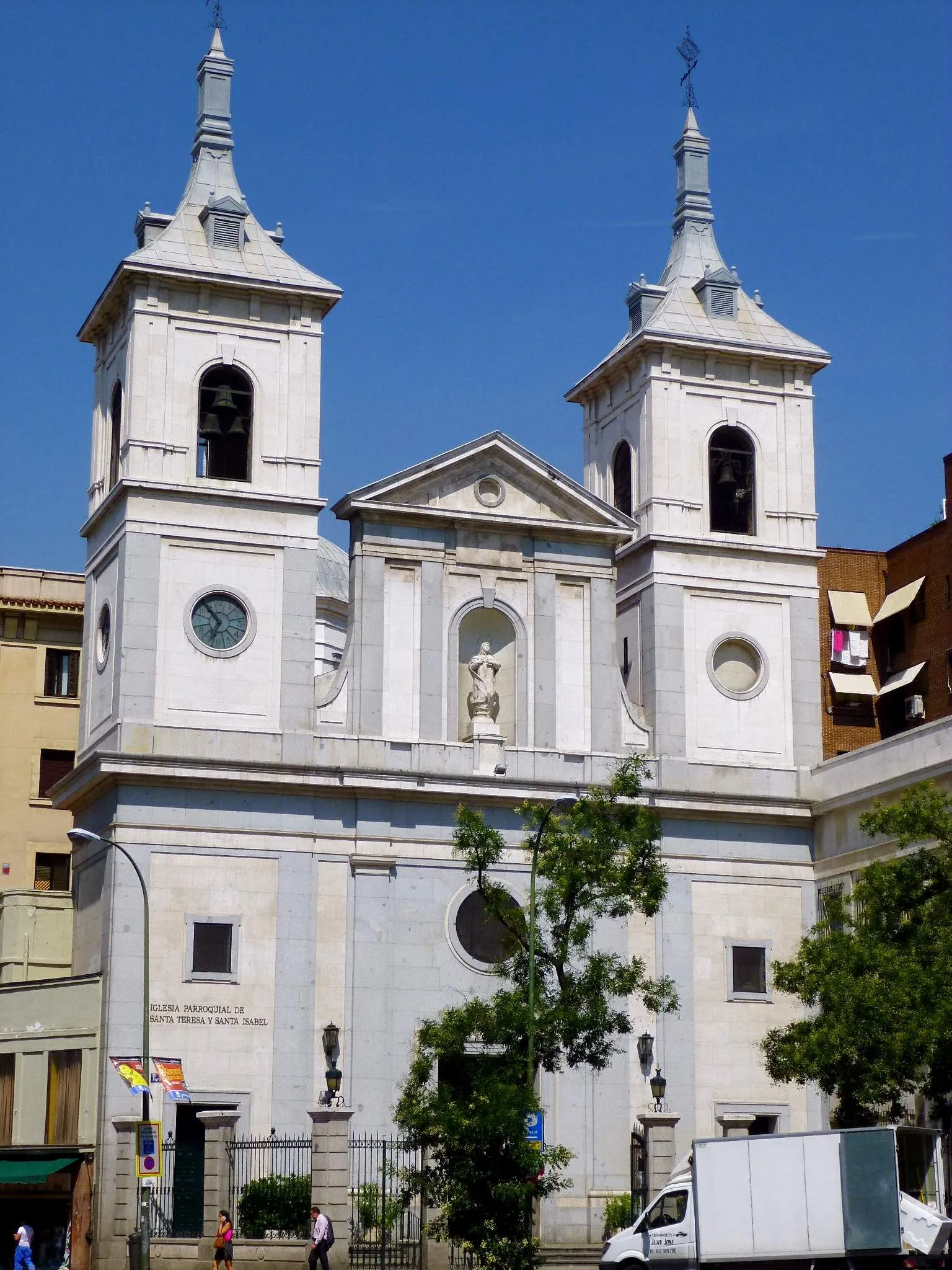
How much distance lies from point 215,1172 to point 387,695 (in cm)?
1352

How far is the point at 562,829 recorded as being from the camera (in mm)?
45594

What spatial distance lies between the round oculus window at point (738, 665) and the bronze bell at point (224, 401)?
14.1 m

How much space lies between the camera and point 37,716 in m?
67.9

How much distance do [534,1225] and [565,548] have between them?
17.1 m

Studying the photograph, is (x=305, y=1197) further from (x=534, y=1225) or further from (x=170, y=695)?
(x=170, y=695)

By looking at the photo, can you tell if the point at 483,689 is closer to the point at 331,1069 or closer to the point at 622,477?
the point at 622,477

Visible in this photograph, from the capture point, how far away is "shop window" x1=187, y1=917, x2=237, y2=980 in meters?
50.0

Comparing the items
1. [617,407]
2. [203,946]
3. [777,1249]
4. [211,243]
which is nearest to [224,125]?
[211,243]

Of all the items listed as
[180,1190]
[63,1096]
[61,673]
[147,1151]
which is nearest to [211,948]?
[63,1096]

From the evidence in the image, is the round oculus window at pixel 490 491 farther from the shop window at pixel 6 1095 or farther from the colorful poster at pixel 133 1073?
the shop window at pixel 6 1095

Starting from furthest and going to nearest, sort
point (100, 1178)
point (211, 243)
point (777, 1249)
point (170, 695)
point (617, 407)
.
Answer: point (617, 407), point (211, 243), point (170, 695), point (100, 1178), point (777, 1249)

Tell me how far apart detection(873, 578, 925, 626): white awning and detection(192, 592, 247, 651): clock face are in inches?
953

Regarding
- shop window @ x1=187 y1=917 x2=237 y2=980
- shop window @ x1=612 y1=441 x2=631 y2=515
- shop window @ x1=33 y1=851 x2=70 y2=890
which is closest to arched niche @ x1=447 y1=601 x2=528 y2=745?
shop window @ x1=612 y1=441 x2=631 y2=515

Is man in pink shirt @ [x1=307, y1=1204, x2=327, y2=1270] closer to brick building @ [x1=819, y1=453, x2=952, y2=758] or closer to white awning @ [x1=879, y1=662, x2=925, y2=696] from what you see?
brick building @ [x1=819, y1=453, x2=952, y2=758]
